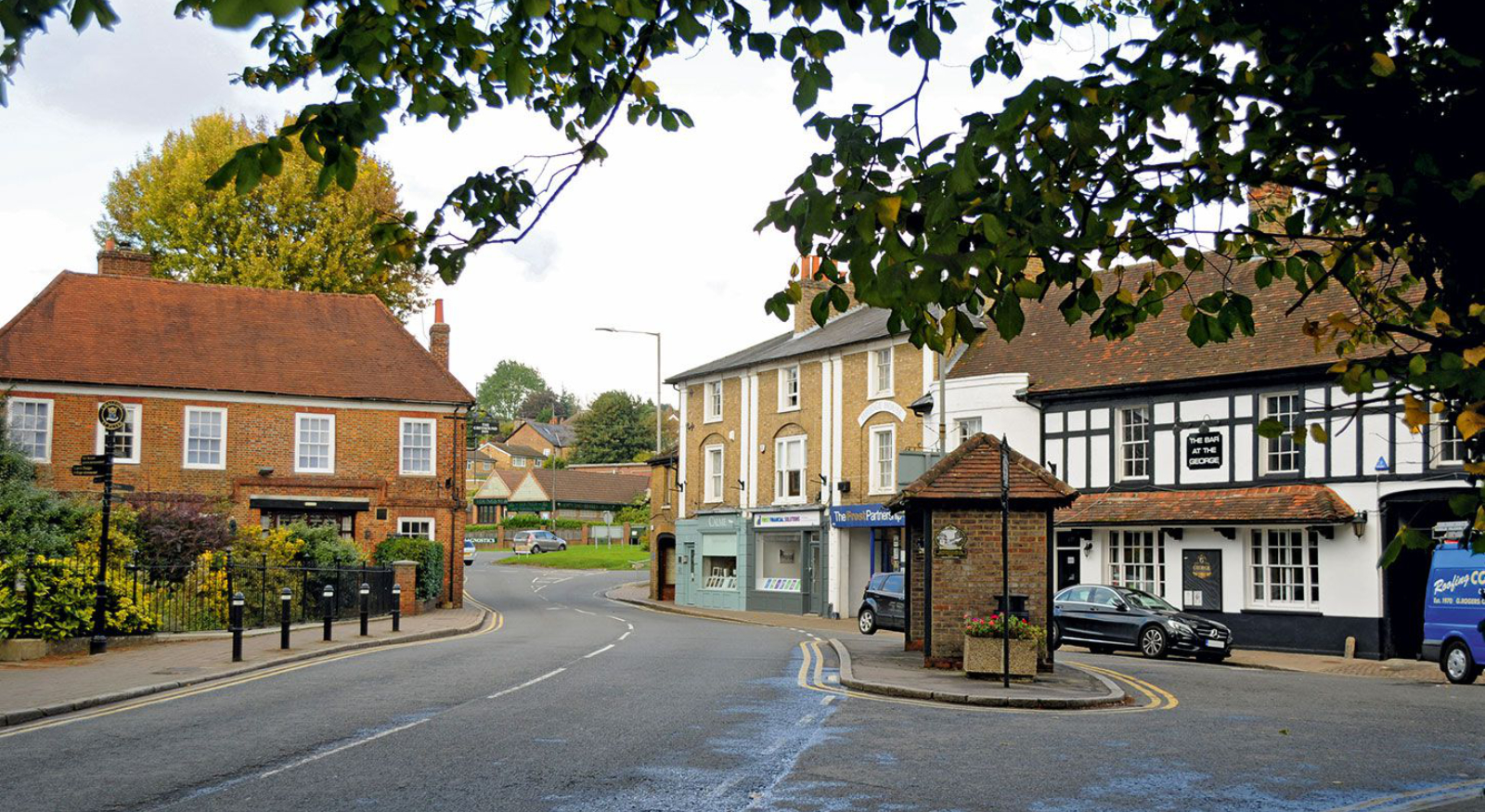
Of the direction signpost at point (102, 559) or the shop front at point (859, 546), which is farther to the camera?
the shop front at point (859, 546)

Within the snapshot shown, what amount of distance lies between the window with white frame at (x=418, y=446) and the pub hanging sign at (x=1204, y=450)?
22.2 m

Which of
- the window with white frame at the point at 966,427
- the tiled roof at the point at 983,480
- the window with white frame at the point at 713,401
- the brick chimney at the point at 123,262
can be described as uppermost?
the brick chimney at the point at 123,262

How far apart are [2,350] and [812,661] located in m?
27.6

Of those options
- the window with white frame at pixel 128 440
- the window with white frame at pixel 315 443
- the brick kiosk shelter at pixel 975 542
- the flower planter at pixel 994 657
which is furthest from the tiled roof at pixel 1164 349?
the window with white frame at pixel 128 440

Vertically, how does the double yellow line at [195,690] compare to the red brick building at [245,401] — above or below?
below

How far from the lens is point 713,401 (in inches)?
1957

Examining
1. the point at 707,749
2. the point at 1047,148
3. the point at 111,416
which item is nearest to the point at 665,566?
the point at 111,416

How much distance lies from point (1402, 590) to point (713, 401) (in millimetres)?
26708

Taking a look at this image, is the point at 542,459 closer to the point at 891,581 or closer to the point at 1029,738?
the point at 891,581

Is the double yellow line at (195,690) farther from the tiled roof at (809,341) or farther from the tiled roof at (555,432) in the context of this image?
the tiled roof at (555,432)

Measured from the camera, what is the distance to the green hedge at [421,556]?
37.3 m

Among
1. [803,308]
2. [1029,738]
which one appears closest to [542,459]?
[803,308]

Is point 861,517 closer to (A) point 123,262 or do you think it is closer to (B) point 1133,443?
(B) point 1133,443

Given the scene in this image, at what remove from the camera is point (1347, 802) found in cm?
946
